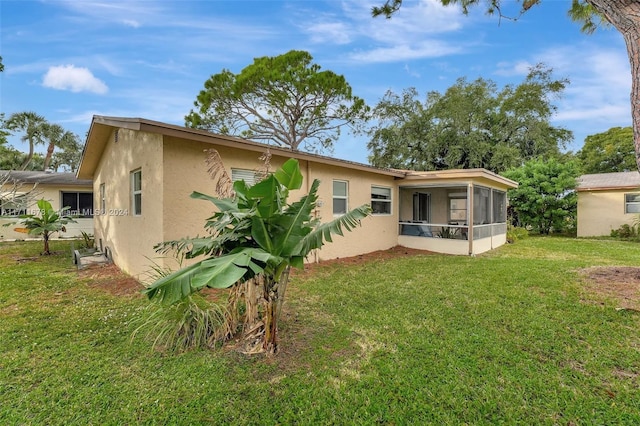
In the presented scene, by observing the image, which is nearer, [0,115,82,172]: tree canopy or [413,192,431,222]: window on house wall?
[413,192,431,222]: window on house wall

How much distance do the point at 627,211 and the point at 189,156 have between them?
22.7m

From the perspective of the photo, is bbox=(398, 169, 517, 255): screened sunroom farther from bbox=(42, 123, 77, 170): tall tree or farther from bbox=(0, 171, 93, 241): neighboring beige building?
bbox=(42, 123, 77, 170): tall tree

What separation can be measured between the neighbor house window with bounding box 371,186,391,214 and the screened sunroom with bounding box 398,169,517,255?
Result: 0.94 m

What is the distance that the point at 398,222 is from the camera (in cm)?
1328

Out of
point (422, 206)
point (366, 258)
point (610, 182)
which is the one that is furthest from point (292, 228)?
point (610, 182)

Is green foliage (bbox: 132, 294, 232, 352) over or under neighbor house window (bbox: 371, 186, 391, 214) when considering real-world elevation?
under

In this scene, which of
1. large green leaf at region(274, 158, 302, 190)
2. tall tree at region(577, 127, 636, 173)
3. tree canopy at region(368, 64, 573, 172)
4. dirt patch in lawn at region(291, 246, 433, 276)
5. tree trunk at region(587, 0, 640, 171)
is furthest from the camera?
tall tree at region(577, 127, 636, 173)

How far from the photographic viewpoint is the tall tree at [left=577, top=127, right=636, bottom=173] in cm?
2864

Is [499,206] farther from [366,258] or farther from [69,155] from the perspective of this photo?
[69,155]

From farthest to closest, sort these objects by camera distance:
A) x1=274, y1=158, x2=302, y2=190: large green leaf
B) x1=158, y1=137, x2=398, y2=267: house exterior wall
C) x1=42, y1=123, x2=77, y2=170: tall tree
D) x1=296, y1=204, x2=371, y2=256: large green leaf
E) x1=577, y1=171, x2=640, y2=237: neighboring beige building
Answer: x1=42, y1=123, x2=77, y2=170: tall tree, x1=577, y1=171, x2=640, y2=237: neighboring beige building, x1=158, y1=137, x2=398, y2=267: house exterior wall, x1=274, y1=158, x2=302, y2=190: large green leaf, x1=296, y1=204, x2=371, y2=256: large green leaf

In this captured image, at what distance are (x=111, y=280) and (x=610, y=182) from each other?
24.9 m

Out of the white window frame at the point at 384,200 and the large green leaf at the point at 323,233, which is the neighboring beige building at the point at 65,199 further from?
the large green leaf at the point at 323,233

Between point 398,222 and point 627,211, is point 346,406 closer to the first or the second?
point 398,222

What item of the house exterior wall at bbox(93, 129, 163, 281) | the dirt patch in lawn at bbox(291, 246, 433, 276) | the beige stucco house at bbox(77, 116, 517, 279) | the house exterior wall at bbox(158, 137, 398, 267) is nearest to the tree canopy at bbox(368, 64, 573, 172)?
the beige stucco house at bbox(77, 116, 517, 279)
